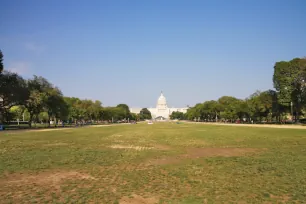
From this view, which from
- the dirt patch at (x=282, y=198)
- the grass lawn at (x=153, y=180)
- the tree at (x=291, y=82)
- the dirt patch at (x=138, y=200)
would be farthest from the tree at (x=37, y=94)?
the dirt patch at (x=282, y=198)

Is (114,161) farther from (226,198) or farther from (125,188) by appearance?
(226,198)

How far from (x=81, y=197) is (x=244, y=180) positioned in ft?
19.9

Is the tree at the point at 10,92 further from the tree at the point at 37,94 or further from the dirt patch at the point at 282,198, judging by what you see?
the dirt patch at the point at 282,198

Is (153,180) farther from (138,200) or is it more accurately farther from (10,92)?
(10,92)

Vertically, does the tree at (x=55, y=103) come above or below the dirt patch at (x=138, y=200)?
above

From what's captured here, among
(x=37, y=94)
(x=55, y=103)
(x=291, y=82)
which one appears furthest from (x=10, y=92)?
(x=291, y=82)

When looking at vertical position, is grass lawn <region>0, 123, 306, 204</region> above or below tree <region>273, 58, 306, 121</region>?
below

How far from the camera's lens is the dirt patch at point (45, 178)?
10.7 meters

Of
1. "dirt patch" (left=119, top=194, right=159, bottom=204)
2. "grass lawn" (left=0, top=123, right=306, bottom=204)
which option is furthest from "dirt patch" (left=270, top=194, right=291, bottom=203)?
"dirt patch" (left=119, top=194, right=159, bottom=204)

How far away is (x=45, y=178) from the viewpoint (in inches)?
456

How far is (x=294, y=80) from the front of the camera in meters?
64.3

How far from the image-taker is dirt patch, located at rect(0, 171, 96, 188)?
10703mm

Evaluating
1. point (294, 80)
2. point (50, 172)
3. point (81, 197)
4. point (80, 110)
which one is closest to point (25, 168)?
point (50, 172)

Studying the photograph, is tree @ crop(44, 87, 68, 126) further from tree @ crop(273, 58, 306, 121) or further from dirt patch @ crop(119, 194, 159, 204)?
dirt patch @ crop(119, 194, 159, 204)
